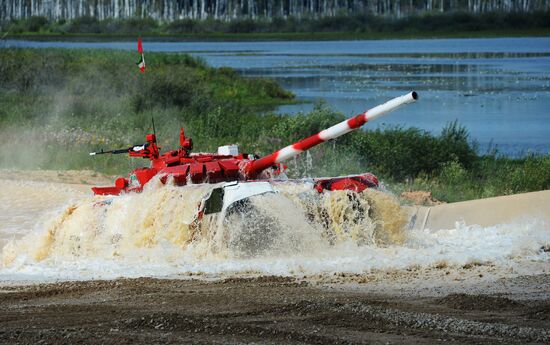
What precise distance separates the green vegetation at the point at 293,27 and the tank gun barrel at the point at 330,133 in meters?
73.6

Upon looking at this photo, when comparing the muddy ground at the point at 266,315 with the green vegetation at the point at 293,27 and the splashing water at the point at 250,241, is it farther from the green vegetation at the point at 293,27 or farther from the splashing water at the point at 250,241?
the green vegetation at the point at 293,27

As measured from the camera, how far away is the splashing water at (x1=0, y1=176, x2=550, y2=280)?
16.2 m

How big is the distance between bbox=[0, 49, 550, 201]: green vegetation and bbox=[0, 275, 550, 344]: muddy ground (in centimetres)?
1058

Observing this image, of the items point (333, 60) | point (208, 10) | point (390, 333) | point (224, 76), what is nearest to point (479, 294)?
point (390, 333)

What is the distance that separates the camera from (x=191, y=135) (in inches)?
1257

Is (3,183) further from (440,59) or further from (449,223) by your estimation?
(440,59)

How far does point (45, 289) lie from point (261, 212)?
10.7 ft

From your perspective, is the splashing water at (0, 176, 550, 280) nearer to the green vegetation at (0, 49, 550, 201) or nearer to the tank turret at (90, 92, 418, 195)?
the tank turret at (90, 92, 418, 195)

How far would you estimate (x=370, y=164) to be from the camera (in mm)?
27516

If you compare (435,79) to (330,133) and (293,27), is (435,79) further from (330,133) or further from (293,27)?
(293,27)

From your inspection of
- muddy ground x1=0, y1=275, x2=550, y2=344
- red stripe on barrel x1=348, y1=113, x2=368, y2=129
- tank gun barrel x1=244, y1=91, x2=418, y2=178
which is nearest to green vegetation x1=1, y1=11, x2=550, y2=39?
tank gun barrel x1=244, y1=91, x2=418, y2=178

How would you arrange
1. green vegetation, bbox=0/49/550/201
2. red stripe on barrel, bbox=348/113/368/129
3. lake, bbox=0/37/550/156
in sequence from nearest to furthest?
red stripe on barrel, bbox=348/113/368/129
green vegetation, bbox=0/49/550/201
lake, bbox=0/37/550/156

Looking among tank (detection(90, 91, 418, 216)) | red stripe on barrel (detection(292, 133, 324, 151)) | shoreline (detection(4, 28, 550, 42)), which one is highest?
red stripe on barrel (detection(292, 133, 324, 151))

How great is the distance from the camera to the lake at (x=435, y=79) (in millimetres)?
40625
